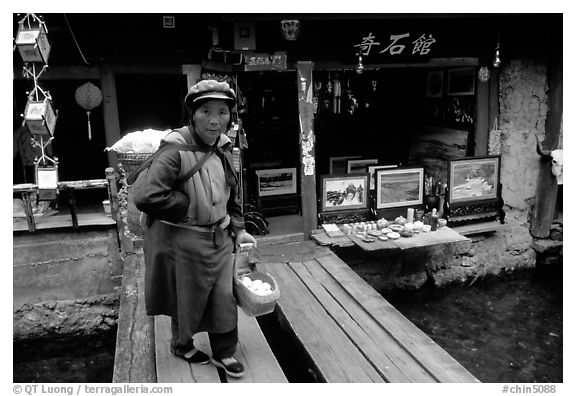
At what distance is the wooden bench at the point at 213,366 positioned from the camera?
3.87m

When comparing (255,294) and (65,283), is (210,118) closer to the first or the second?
(255,294)

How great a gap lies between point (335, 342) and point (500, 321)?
4.51 meters

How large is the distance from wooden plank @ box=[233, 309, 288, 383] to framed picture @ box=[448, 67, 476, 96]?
6811 millimetres

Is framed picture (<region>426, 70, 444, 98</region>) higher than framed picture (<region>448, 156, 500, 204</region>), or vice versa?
framed picture (<region>426, 70, 444, 98</region>)

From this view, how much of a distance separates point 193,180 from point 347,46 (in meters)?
5.31

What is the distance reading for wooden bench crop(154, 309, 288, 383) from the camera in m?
3.87

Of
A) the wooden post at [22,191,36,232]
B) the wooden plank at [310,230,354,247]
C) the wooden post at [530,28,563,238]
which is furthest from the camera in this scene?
the wooden post at [530,28,563,238]

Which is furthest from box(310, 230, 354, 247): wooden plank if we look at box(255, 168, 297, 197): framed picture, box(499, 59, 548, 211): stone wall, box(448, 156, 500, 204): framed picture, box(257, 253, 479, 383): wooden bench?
box(499, 59, 548, 211): stone wall

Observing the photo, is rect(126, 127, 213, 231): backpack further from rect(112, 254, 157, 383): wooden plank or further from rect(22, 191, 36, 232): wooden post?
rect(22, 191, 36, 232): wooden post

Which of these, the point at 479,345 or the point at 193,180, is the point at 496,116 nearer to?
the point at 479,345

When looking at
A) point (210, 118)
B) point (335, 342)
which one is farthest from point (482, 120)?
point (210, 118)

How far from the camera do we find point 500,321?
25.8ft

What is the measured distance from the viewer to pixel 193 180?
11.7 ft

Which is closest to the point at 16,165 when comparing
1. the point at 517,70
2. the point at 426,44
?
the point at 426,44
